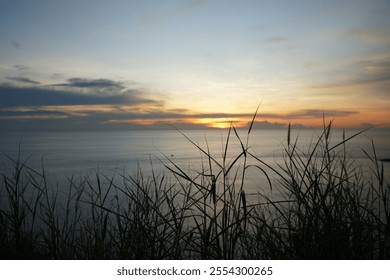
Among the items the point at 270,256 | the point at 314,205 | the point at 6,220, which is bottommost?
the point at 270,256

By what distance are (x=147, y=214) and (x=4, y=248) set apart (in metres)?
0.65

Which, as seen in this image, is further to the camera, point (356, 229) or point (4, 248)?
point (4, 248)

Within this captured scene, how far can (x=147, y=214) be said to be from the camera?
155 cm

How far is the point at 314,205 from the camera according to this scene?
134 centimetres

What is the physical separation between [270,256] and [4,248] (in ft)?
3.89
